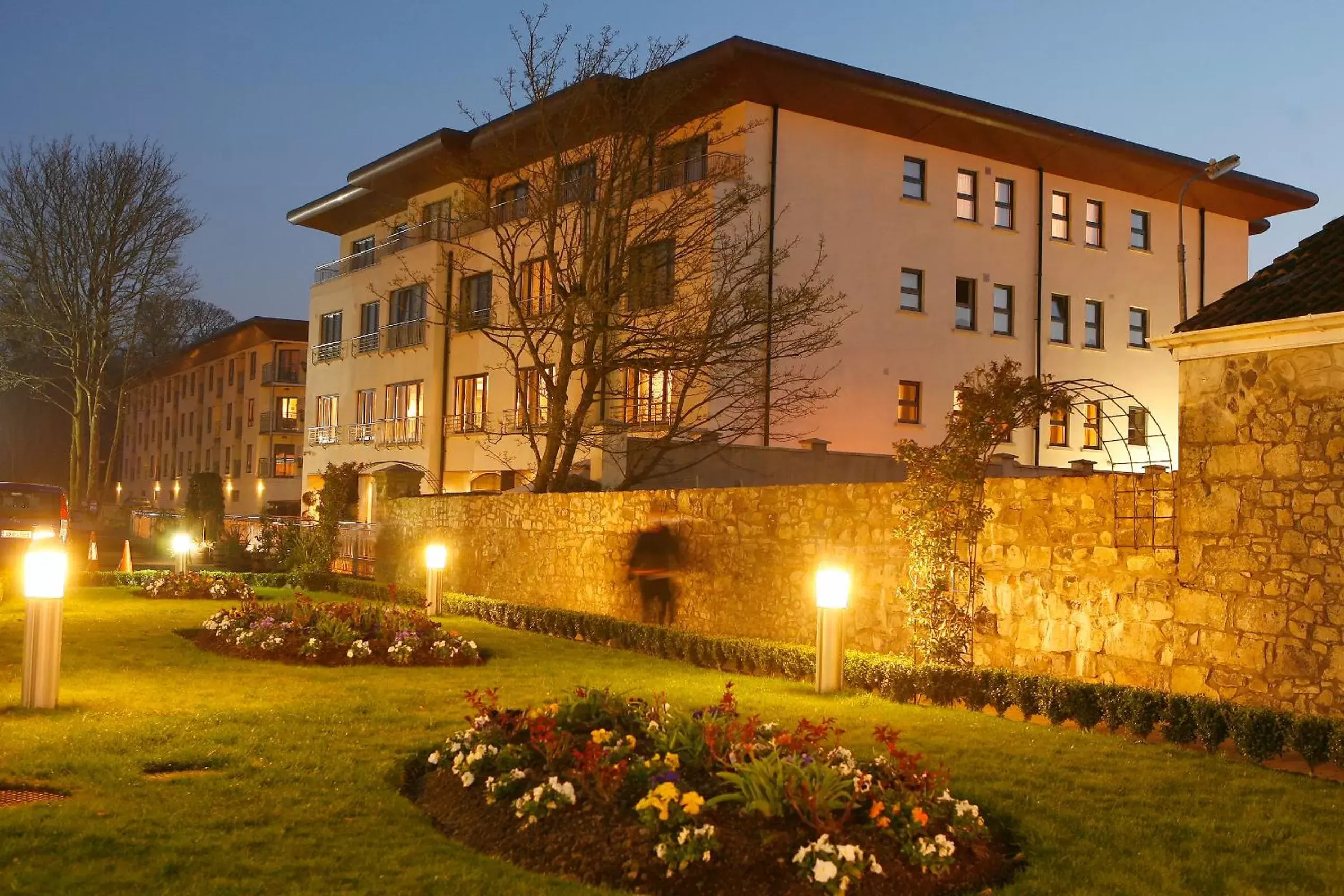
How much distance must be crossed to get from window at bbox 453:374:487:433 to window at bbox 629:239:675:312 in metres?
10.6

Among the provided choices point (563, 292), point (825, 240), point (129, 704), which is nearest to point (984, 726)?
point (129, 704)

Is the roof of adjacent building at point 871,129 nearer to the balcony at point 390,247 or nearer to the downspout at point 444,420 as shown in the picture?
the balcony at point 390,247

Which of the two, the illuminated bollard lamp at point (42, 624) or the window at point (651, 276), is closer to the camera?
the illuminated bollard lamp at point (42, 624)

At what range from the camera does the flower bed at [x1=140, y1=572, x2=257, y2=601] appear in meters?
22.4

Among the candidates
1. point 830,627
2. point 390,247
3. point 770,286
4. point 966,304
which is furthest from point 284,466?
point 830,627

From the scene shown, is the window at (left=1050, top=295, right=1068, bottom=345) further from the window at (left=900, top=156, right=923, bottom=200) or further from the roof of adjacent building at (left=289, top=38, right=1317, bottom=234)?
the window at (left=900, top=156, right=923, bottom=200)

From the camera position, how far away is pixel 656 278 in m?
25.7

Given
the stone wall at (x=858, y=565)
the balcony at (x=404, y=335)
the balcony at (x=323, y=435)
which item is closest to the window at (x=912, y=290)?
the stone wall at (x=858, y=565)

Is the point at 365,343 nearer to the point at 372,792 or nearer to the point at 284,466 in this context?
the point at 284,466

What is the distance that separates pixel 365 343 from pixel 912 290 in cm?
2053

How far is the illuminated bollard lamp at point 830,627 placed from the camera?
12.2m

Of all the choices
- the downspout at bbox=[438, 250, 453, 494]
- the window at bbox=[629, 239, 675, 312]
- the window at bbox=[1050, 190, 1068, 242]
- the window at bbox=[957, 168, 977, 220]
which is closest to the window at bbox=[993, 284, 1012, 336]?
the window at bbox=[957, 168, 977, 220]

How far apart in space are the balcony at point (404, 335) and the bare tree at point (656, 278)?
413 inches

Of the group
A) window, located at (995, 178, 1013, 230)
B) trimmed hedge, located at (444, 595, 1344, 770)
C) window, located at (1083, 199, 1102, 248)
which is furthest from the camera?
window, located at (1083, 199, 1102, 248)
